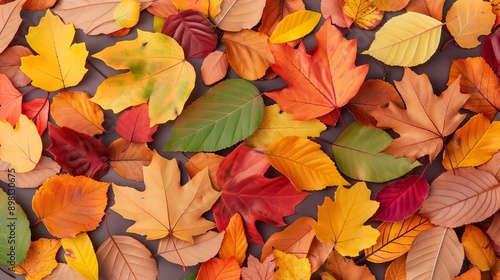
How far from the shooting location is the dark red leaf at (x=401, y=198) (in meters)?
0.52

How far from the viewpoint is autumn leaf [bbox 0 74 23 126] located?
56 cm

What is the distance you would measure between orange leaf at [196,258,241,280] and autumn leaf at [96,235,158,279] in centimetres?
6

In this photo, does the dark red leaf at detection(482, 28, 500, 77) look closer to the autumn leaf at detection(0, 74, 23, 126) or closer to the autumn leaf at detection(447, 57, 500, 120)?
the autumn leaf at detection(447, 57, 500, 120)

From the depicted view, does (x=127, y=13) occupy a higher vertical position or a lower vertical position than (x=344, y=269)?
higher

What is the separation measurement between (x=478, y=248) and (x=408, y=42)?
0.25 meters

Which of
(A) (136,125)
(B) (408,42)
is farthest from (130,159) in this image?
(B) (408,42)

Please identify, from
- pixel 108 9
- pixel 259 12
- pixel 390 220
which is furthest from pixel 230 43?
pixel 390 220

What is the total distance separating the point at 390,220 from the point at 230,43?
Answer: 0.94 feet

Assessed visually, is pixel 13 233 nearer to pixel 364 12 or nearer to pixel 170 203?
pixel 170 203

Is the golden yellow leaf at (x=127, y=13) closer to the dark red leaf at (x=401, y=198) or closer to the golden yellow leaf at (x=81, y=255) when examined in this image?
the golden yellow leaf at (x=81, y=255)

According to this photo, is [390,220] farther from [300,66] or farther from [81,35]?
[81,35]

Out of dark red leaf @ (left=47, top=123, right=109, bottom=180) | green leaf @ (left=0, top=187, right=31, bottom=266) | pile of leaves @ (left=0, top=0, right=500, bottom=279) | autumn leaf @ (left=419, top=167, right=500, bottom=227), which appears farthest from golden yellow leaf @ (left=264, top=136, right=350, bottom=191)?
green leaf @ (left=0, top=187, right=31, bottom=266)

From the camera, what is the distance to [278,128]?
0.54m

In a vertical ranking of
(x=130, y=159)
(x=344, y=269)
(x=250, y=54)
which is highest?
(x=250, y=54)
